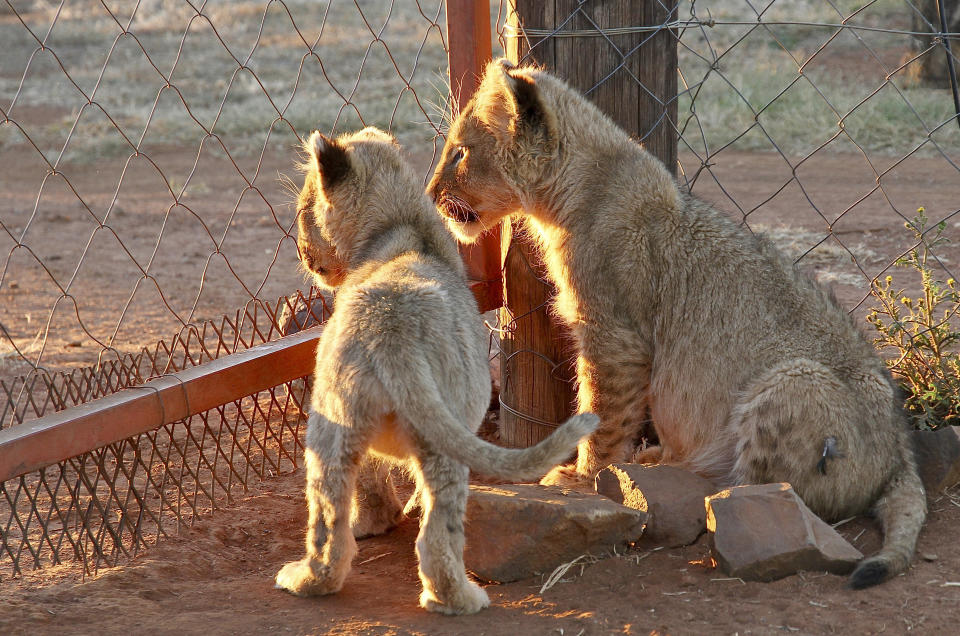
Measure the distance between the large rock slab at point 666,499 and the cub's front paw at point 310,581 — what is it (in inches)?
49.4

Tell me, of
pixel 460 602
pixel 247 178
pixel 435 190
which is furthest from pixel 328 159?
pixel 247 178

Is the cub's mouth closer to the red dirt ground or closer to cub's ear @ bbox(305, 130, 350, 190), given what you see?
cub's ear @ bbox(305, 130, 350, 190)

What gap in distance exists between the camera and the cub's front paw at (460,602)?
3.49 metres

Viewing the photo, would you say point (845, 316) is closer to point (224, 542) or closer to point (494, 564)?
point (494, 564)

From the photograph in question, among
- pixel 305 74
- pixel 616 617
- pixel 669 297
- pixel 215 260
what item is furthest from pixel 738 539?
pixel 305 74

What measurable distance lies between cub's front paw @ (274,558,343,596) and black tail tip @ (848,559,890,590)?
6.10 feet

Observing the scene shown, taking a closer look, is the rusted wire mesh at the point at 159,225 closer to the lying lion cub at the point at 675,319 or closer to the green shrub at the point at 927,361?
the lying lion cub at the point at 675,319

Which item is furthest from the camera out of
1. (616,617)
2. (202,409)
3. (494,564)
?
(202,409)

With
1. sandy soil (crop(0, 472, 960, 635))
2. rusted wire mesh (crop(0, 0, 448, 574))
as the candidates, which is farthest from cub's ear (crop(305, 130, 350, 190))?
sandy soil (crop(0, 472, 960, 635))

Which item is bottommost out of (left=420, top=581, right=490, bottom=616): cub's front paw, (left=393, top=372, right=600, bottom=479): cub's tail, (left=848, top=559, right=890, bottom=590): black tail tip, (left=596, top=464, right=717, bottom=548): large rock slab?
(left=848, top=559, right=890, bottom=590): black tail tip

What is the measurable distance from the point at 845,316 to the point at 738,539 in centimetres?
138

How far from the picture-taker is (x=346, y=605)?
371 cm

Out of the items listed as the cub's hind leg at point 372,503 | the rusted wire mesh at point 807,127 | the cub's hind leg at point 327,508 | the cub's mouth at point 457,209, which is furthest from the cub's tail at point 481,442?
the rusted wire mesh at point 807,127

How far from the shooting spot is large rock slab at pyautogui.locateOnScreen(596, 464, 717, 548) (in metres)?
4.06
